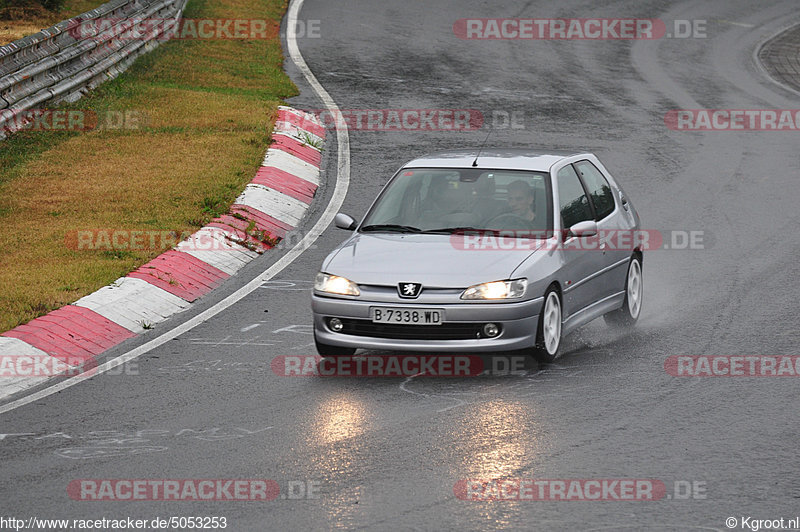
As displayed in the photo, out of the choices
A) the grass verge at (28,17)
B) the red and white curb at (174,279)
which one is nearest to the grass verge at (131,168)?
the red and white curb at (174,279)

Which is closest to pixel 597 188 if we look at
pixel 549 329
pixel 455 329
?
pixel 549 329

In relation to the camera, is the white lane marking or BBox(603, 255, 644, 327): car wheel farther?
BBox(603, 255, 644, 327): car wheel

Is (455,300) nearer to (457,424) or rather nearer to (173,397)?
(457,424)

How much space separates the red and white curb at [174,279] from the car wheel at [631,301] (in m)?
3.92

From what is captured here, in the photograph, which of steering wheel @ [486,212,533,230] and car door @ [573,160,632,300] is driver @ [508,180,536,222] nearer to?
steering wheel @ [486,212,533,230]

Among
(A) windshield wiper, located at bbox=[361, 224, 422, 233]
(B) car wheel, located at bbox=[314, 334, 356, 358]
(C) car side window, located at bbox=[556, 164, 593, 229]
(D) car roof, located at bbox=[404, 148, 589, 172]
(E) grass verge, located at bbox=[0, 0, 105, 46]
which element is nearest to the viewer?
(B) car wheel, located at bbox=[314, 334, 356, 358]

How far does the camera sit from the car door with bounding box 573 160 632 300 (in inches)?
417

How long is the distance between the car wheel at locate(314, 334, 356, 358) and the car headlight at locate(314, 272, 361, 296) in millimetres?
404

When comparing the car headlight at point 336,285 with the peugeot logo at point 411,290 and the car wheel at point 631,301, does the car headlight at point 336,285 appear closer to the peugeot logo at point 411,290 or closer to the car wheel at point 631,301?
the peugeot logo at point 411,290

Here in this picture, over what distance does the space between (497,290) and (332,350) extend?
4.74 ft

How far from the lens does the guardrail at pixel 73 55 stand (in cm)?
1669

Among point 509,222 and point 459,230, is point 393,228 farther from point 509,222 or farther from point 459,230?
point 509,222

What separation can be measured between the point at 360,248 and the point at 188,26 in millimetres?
17451

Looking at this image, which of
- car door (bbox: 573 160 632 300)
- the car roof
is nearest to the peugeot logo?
the car roof
